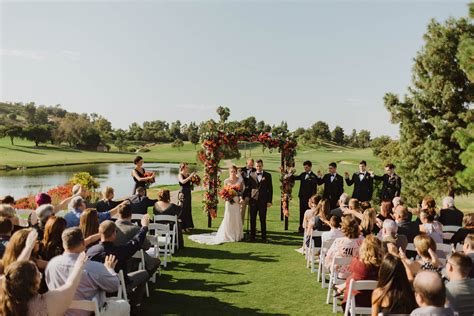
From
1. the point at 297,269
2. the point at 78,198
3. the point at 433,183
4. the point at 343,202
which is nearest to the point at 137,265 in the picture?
the point at 78,198

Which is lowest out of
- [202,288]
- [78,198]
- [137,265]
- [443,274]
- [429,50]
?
[202,288]

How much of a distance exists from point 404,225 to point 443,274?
82.6 inches

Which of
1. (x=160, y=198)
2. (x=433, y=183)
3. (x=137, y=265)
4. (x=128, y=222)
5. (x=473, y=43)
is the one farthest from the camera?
(x=433, y=183)

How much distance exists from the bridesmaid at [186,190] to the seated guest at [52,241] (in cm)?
663

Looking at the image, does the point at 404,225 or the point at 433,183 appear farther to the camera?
the point at 433,183

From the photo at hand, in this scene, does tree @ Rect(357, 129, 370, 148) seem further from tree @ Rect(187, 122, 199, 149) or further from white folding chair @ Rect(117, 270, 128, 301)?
white folding chair @ Rect(117, 270, 128, 301)

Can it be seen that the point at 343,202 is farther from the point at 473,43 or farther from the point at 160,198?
the point at 473,43

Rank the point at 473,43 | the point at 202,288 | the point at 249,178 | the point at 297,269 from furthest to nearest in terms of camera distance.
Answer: the point at 473,43 < the point at 249,178 < the point at 297,269 < the point at 202,288

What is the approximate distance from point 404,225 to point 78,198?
554 cm

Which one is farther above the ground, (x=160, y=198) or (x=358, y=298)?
(x=160, y=198)

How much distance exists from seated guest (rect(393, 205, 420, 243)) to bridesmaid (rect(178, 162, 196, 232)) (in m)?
6.19

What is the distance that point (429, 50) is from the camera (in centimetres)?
2081

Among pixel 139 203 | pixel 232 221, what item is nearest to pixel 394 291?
pixel 139 203

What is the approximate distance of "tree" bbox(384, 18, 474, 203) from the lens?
19766 millimetres
